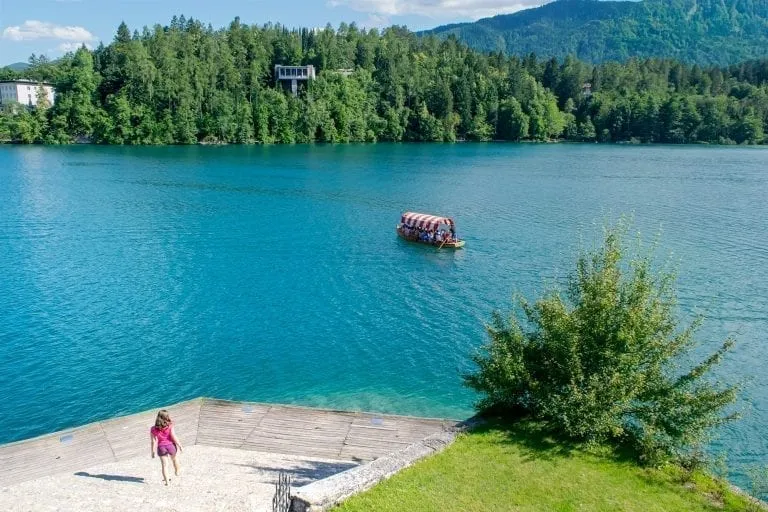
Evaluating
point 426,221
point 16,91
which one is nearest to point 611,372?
point 426,221

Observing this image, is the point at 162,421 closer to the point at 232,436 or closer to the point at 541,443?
the point at 232,436

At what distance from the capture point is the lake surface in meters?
35.2

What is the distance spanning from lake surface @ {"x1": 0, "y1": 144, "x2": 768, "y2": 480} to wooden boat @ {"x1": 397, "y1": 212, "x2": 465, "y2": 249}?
55.8 inches

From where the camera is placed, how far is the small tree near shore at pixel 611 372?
71.8 feet

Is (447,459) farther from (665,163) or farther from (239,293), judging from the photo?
(665,163)

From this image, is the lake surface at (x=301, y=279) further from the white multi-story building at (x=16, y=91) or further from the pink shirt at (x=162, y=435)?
the white multi-story building at (x=16, y=91)

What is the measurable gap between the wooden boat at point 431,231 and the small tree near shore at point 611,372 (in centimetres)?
4048

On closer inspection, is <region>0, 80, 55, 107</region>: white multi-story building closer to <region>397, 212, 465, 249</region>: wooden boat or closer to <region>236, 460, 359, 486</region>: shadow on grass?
<region>397, 212, 465, 249</region>: wooden boat

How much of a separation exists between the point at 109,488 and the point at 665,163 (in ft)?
505

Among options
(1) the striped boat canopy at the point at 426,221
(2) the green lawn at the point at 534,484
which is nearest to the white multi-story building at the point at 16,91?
(1) the striped boat canopy at the point at 426,221

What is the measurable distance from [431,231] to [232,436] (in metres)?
42.3

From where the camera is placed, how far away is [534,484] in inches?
A: 776

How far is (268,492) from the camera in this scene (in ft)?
67.9

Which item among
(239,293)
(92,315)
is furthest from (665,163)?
(92,315)
